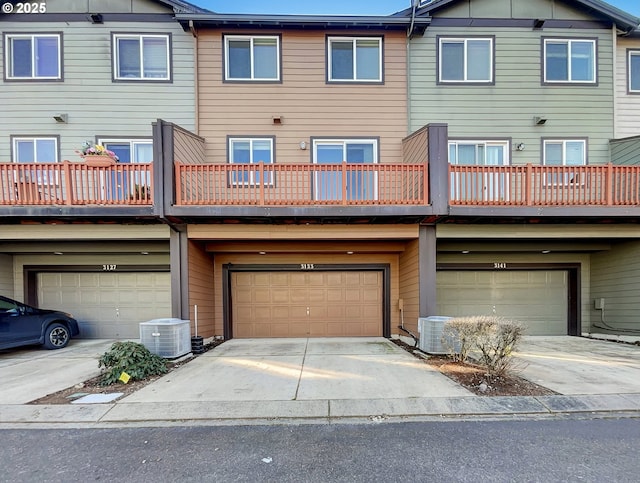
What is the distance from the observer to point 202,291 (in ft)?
26.7

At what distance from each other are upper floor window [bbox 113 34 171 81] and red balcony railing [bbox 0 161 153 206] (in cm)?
345

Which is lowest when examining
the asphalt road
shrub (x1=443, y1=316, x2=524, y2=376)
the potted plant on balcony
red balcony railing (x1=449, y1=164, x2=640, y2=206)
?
the asphalt road

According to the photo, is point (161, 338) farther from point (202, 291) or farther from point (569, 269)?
point (569, 269)

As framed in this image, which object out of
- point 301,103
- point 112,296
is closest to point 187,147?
point 301,103

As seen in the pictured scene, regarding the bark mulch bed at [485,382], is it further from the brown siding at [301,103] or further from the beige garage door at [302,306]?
the brown siding at [301,103]

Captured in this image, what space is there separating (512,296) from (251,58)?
33.2 feet

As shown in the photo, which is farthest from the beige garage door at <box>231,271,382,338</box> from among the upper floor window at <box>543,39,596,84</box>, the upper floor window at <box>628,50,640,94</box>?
the upper floor window at <box>628,50,640,94</box>

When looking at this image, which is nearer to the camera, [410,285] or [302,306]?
[410,285]

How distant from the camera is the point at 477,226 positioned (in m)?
7.51

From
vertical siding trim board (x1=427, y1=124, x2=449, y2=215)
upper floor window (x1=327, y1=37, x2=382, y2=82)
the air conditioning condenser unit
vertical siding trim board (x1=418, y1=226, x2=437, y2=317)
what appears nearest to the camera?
the air conditioning condenser unit

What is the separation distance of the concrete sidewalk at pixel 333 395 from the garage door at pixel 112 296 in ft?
8.13

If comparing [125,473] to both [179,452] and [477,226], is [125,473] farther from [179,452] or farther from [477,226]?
[477,226]

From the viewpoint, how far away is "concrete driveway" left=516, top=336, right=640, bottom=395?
4754 mm

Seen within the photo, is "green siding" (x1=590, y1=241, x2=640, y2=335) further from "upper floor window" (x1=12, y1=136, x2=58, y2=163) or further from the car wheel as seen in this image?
"upper floor window" (x1=12, y1=136, x2=58, y2=163)
